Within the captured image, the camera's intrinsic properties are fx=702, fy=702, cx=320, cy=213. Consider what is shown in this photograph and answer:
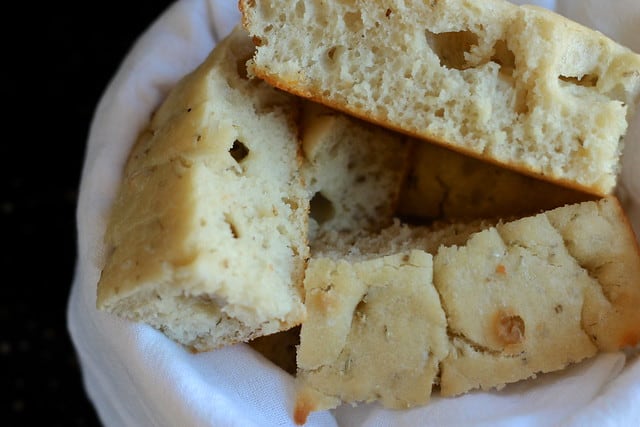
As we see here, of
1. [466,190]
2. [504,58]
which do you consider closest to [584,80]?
[504,58]

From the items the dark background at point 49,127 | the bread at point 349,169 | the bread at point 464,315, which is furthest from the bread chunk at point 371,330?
the dark background at point 49,127

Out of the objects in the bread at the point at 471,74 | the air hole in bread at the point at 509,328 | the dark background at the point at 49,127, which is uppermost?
the bread at the point at 471,74

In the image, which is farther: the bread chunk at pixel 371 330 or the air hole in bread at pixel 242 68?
the air hole in bread at pixel 242 68

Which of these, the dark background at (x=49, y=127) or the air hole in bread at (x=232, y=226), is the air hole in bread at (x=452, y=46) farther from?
the dark background at (x=49, y=127)

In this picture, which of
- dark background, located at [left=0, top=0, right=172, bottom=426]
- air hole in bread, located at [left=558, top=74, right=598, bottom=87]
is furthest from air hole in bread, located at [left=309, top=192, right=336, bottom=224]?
dark background, located at [left=0, top=0, right=172, bottom=426]

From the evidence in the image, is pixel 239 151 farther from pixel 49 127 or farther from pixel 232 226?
pixel 49 127

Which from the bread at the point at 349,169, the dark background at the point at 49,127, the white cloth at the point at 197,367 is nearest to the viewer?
the white cloth at the point at 197,367

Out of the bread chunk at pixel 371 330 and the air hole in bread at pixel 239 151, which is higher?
the air hole in bread at pixel 239 151
